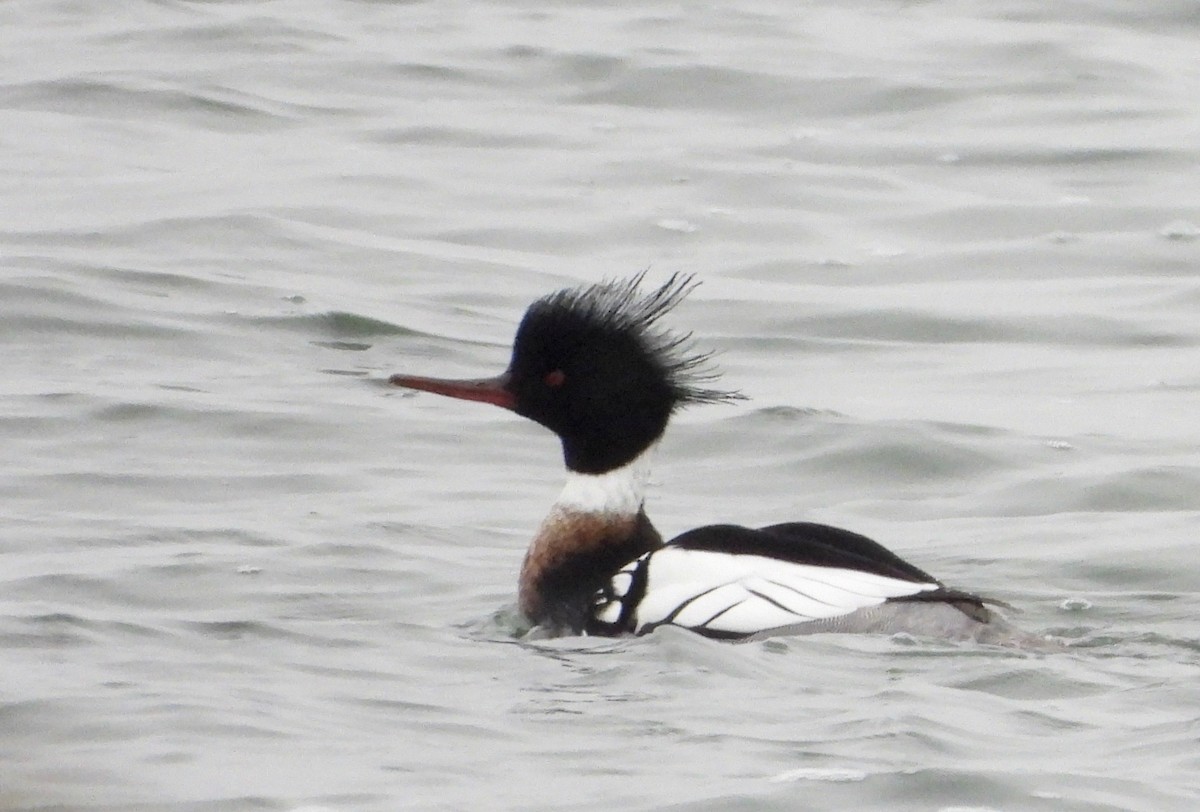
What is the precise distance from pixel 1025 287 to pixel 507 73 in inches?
188

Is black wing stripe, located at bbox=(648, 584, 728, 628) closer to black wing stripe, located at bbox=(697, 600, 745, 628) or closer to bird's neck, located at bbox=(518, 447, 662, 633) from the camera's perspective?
black wing stripe, located at bbox=(697, 600, 745, 628)

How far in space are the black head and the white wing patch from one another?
0.62 metres

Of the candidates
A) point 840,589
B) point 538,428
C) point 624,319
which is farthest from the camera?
point 538,428

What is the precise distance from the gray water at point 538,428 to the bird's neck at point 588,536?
0.58ft

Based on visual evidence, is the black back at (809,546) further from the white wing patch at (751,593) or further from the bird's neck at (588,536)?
the bird's neck at (588,536)

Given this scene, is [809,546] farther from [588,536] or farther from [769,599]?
[588,536]

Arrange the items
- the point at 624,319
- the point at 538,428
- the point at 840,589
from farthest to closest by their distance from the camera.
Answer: the point at 538,428
the point at 624,319
the point at 840,589

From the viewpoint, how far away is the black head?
689 centimetres

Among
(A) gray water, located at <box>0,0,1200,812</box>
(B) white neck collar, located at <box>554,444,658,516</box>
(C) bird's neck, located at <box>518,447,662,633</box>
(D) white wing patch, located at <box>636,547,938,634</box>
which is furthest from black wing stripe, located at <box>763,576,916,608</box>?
(B) white neck collar, located at <box>554,444,658,516</box>

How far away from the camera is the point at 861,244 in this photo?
39.0 ft

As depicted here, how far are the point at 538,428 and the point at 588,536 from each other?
2443 millimetres

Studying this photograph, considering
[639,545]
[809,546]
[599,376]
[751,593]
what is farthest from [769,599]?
[599,376]

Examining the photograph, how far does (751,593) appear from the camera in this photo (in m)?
6.38

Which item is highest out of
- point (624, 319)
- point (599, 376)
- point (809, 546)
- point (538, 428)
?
point (624, 319)
